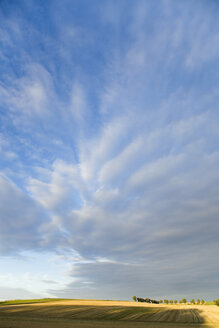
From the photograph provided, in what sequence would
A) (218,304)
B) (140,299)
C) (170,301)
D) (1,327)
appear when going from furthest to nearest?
(170,301) < (140,299) < (218,304) < (1,327)

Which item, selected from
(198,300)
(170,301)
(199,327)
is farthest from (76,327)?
(170,301)

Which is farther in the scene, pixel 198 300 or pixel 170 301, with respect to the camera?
pixel 170 301

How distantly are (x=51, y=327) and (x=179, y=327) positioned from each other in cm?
1783

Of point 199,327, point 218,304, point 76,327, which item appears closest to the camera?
point 76,327

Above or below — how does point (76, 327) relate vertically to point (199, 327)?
above

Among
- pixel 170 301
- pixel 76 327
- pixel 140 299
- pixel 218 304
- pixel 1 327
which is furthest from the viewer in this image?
pixel 170 301

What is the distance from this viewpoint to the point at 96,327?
97.0 ft

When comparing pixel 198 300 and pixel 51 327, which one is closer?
pixel 51 327

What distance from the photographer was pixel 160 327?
1216 inches

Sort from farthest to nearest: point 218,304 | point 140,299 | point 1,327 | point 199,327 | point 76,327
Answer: point 140,299
point 218,304
point 199,327
point 76,327
point 1,327

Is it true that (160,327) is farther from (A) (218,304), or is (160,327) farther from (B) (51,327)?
(A) (218,304)

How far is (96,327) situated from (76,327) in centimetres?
264

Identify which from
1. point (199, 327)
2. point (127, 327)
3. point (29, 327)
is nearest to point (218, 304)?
point (199, 327)

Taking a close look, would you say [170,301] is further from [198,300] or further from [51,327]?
[51,327]
